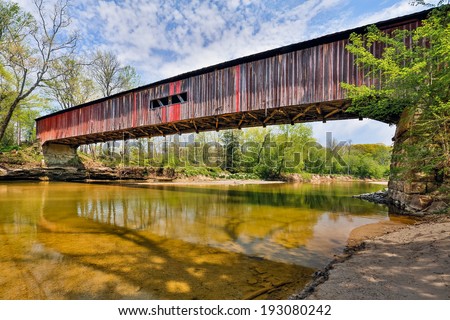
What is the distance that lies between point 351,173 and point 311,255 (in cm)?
6095

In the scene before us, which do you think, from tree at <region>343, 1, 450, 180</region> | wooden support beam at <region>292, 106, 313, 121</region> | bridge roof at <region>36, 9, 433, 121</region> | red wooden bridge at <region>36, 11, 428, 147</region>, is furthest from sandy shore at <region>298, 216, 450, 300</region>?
bridge roof at <region>36, 9, 433, 121</region>

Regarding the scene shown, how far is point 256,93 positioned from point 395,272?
984 centimetres

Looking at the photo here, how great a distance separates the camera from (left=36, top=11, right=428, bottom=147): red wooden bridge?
9773mm

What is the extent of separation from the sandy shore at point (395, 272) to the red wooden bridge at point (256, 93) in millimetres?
7117

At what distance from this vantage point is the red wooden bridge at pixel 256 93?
9773 mm

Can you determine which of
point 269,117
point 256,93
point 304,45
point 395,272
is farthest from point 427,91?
point 269,117

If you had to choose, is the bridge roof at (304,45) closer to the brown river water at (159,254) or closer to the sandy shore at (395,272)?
the brown river water at (159,254)
